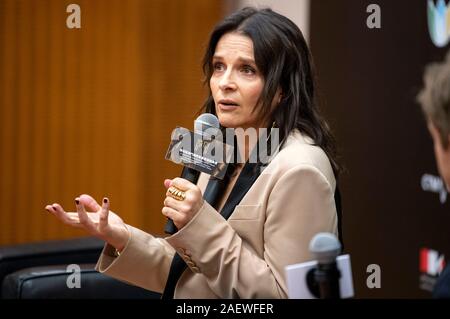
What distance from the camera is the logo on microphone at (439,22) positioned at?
2.91m

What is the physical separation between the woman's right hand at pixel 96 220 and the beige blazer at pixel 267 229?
0.28 meters

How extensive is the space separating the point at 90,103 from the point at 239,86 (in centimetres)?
272

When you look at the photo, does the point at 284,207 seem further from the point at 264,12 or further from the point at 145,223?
the point at 145,223

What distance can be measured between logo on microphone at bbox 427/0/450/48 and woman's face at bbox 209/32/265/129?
3.37 feet

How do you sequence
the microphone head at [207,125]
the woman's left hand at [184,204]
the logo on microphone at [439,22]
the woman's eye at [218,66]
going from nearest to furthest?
the woman's left hand at [184,204] → the microphone head at [207,125] → the woman's eye at [218,66] → the logo on microphone at [439,22]

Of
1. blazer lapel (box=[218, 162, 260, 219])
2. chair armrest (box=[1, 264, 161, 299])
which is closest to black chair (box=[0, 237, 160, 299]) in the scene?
chair armrest (box=[1, 264, 161, 299])

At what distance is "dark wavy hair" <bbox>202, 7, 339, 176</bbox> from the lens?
2164 mm

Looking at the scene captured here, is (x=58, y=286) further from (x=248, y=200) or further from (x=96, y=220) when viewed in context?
(x=248, y=200)

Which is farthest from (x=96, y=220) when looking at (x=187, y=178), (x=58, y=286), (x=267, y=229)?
(x=58, y=286)

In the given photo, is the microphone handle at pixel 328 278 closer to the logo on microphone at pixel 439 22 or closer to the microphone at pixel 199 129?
the microphone at pixel 199 129

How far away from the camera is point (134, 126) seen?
15.8 feet

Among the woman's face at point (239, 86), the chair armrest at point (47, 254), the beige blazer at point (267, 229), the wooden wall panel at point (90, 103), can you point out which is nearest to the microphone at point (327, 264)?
the beige blazer at point (267, 229)
